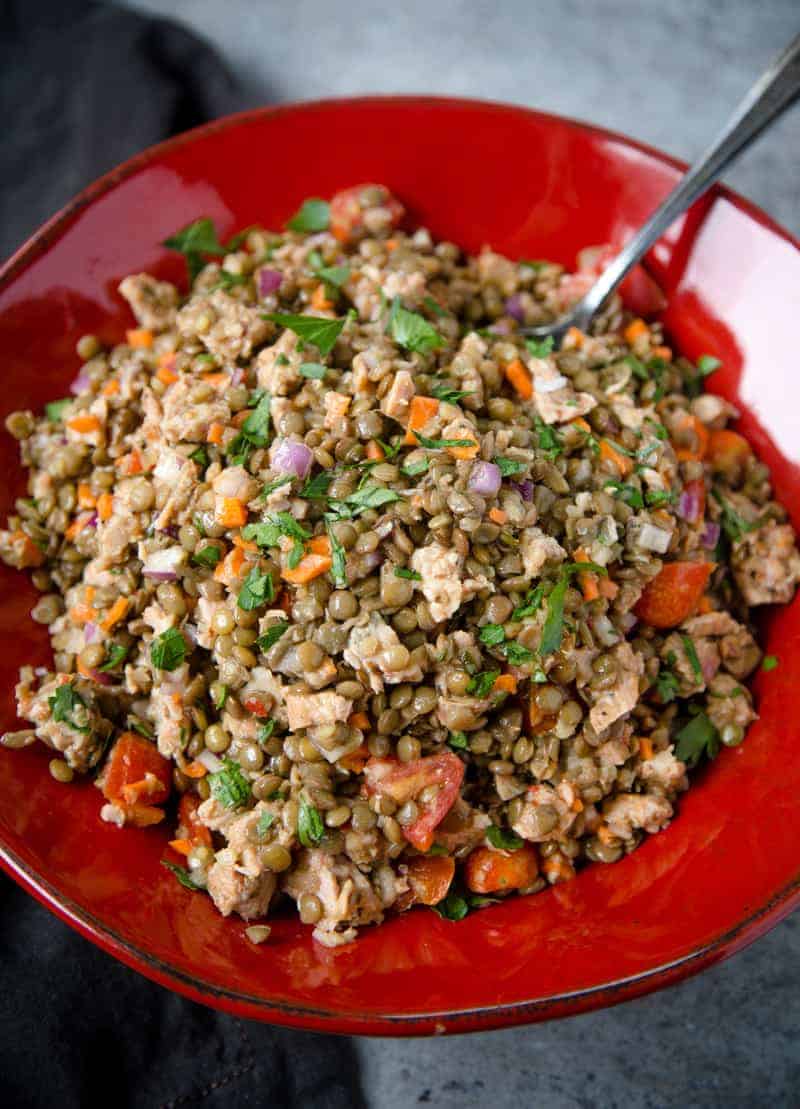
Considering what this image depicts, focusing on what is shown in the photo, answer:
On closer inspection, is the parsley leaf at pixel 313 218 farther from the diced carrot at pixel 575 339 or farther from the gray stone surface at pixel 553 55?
the gray stone surface at pixel 553 55

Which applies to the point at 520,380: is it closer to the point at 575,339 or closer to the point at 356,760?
the point at 575,339

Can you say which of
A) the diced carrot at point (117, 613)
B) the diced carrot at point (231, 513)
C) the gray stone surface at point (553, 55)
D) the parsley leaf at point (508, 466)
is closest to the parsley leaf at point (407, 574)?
the parsley leaf at point (508, 466)

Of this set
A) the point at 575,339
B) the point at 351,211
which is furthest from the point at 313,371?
the point at 351,211

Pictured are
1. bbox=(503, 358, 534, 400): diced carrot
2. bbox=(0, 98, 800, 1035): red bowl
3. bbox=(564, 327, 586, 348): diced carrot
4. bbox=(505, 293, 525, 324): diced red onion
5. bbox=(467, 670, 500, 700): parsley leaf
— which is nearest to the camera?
bbox=(0, 98, 800, 1035): red bowl

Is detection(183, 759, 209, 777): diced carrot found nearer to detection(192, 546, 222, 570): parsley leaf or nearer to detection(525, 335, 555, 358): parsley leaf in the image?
detection(192, 546, 222, 570): parsley leaf

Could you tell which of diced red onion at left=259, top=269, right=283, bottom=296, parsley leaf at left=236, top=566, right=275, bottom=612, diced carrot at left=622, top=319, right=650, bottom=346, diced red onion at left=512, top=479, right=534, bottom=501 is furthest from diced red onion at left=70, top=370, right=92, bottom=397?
diced carrot at left=622, top=319, right=650, bottom=346

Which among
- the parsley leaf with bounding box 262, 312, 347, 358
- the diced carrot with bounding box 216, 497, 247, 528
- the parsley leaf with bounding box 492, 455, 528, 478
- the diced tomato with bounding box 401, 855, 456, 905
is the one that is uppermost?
the parsley leaf with bounding box 492, 455, 528, 478
